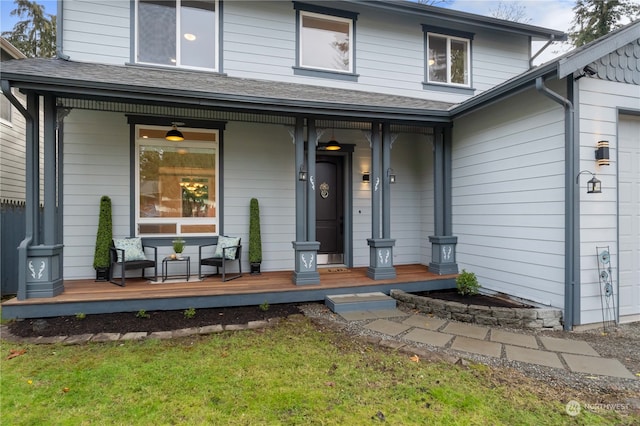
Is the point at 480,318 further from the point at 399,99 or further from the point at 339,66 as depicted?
the point at 339,66

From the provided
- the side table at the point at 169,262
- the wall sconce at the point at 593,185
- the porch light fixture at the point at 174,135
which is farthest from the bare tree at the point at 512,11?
the side table at the point at 169,262

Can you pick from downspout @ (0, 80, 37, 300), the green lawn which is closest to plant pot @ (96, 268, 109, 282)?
downspout @ (0, 80, 37, 300)

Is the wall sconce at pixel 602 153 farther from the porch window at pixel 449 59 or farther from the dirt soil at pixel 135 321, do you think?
the dirt soil at pixel 135 321

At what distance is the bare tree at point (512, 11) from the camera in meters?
12.1

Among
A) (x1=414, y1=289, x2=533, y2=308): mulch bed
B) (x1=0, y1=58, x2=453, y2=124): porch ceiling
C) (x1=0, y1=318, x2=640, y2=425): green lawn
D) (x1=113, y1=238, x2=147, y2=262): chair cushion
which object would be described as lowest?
(x1=0, y1=318, x2=640, y2=425): green lawn

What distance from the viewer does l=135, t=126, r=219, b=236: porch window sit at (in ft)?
18.8

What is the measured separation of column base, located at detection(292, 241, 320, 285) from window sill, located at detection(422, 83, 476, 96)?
445 cm

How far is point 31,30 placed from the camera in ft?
43.9

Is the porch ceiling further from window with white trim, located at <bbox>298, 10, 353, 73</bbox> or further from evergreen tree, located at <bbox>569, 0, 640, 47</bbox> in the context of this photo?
evergreen tree, located at <bbox>569, 0, 640, 47</bbox>

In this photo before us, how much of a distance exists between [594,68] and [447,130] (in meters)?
2.33

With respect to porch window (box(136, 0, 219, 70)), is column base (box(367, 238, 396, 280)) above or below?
below

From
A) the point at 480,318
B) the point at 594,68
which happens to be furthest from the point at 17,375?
the point at 594,68

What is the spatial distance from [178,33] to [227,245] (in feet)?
12.7

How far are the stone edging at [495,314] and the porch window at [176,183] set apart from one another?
3.95 meters
